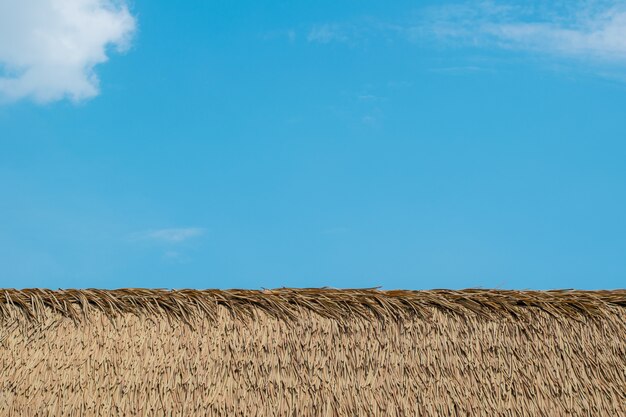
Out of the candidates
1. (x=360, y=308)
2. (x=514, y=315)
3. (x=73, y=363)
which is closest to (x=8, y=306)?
(x=73, y=363)

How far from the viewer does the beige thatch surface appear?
162 inches

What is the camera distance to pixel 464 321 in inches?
177

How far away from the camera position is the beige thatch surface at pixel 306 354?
4.12 meters

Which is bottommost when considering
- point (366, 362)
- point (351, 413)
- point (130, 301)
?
point (351, 413)

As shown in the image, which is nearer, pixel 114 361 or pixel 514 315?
pixel 114 361

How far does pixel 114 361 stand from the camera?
4.18 m

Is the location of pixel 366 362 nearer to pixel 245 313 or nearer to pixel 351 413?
pixel 351 413

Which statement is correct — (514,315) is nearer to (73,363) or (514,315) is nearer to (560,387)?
(560,387)

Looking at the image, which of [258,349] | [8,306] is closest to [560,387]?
[258,349]

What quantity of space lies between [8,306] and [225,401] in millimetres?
1240

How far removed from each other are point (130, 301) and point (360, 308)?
1.22 m

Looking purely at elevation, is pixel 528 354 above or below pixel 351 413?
above

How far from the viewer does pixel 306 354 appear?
428cm

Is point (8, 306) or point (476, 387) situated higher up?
point (8, 306)
